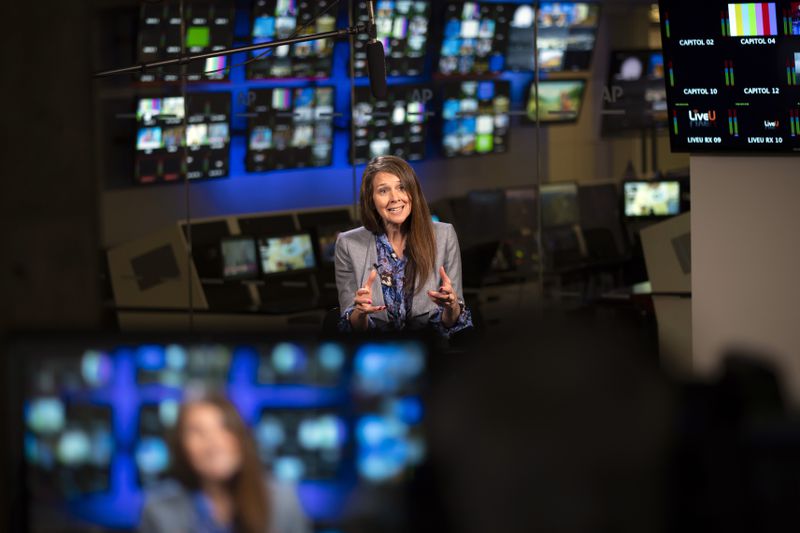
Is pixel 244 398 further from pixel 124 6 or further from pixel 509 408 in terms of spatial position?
pixel 124 6

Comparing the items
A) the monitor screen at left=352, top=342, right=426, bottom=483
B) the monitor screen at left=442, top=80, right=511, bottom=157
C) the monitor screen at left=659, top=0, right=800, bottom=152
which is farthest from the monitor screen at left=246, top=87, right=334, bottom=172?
the monitor screen at left=352, top=342, right=426, bottom=483

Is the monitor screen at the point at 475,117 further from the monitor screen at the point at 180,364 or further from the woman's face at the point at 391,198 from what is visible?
the monitor screen at the point at 180,364

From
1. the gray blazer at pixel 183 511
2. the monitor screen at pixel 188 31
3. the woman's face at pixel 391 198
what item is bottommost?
the gray blazer at pixel 183 511

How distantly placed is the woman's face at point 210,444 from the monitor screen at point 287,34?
221 inches

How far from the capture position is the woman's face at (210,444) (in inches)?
62.4

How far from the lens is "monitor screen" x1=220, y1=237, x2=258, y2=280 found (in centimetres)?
723

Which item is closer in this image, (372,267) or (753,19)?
(372,267)

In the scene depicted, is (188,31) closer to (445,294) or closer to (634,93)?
(634,93)

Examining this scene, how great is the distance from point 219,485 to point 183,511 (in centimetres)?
7

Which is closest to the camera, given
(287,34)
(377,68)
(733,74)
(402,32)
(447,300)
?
(447,300)

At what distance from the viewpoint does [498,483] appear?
1311 mm

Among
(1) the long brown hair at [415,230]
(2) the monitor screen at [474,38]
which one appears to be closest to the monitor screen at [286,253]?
(2) the monitor screen at [474,38]

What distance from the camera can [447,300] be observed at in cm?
397

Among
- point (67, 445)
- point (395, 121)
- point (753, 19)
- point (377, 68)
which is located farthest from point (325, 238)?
point (67, 445)
